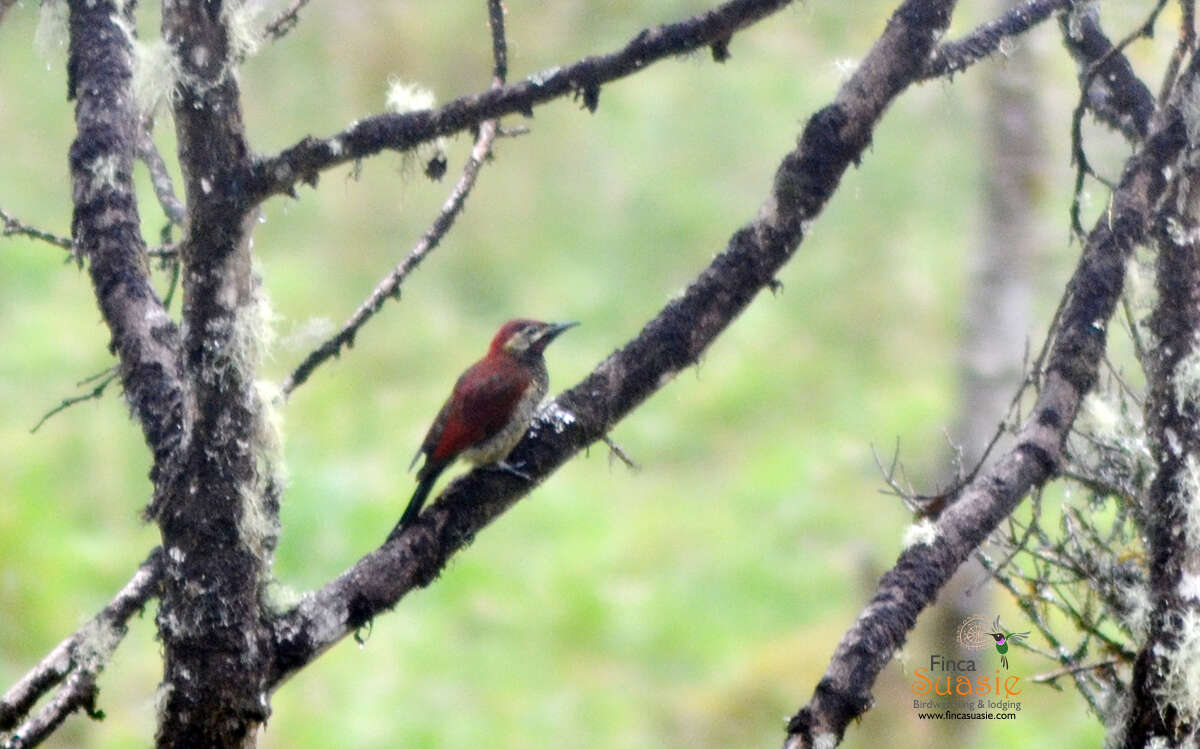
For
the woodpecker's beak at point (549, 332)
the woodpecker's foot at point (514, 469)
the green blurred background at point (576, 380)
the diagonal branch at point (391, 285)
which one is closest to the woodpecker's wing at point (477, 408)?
the woodpecker's beak at point (549, 332)

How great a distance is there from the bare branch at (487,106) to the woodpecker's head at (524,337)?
66.9 inches

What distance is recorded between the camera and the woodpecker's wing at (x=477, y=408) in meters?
3.09

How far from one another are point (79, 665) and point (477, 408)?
1232 millimetres

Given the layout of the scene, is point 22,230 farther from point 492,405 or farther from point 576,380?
point 576,380

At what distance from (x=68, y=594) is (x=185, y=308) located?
16.6 feet

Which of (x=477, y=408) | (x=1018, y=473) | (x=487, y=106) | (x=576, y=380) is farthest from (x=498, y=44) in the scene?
(x=576, y=380)

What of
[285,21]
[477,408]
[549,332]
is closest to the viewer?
[285,21]

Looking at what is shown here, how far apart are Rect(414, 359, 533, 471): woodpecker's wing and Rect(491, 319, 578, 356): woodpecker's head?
80 mm

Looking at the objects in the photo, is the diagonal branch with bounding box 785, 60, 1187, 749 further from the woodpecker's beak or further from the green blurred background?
the green blurred background

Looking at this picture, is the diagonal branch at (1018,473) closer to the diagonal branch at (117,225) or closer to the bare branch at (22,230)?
the diagonal branch at (117,225)

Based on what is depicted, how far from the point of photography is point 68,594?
633cm

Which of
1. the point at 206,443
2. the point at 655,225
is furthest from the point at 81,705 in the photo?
the point at 655,225

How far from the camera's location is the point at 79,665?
216 centimetres

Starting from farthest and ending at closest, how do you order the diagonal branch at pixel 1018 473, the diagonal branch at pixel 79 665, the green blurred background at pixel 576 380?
the green blurred background at pixel 576 380
the diagonal branch at pixel 79 665
the diagonal branch at pixel 1018 473
